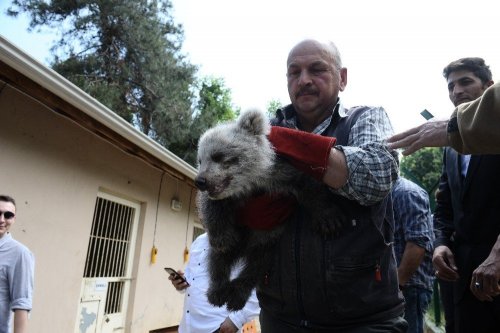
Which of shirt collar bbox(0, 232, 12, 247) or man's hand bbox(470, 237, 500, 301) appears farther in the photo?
shirt collar bbox(0, 232, 12, 247)

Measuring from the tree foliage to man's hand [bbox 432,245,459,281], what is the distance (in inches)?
553

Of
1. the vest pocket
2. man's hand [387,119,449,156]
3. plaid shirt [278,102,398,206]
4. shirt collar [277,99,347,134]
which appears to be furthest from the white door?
man's hand [387,119,449,156]

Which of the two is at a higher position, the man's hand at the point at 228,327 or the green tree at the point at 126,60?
the green tree at the point at 126,60

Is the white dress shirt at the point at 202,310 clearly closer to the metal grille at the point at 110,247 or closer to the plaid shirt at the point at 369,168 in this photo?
the plaid shirt at the point at 369,168

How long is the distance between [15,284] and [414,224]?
4036 mm

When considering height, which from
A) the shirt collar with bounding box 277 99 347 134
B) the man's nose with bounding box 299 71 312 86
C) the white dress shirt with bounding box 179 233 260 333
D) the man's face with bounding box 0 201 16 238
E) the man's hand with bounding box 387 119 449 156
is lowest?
the white dress shirt with bounding box 179 233 260 333

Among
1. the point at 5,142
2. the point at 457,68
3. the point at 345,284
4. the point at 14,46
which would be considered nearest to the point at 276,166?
the point at 345,284

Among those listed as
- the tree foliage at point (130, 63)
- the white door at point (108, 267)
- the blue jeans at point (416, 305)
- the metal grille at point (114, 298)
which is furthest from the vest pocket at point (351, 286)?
the tree foliage at point (130, 63)

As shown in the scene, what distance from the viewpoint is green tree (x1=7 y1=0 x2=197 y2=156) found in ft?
A: 53.9

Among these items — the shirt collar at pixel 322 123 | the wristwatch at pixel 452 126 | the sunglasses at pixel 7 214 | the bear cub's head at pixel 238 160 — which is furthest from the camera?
the sunglasses at pixel 7 214

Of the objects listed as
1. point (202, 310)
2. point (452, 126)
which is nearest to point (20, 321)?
point (202, 310)

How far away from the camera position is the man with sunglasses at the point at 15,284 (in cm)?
384

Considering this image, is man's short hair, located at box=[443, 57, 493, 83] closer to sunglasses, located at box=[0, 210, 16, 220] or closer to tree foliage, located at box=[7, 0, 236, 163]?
sunglasses, located at box=[0, 210, 16, 220]

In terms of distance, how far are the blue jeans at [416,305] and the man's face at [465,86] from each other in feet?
6.50
